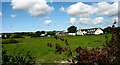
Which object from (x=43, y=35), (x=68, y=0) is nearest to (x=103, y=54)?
(x=68, y=0)

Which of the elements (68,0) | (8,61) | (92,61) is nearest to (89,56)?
(92,61)

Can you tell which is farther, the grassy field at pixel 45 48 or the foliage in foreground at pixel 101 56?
the grassy field at pixel 45 48

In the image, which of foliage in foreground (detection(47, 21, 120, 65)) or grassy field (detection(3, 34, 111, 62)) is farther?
grassy field (detection(3, 34, 111, 62))

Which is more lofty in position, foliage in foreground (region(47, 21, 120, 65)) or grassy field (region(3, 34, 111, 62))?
foliage in foreground (region(47, 21, 120, 65))

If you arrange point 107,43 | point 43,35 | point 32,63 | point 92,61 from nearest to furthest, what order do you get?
1. point 92,61
2. point 107,43
3. point 32,63
4. point 43,35

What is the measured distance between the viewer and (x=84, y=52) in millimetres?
4238

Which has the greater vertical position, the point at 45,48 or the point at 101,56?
the point at 101,56

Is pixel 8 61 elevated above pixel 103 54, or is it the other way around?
pixel 103 54

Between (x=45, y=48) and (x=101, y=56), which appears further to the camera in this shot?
(x=45, y=48)

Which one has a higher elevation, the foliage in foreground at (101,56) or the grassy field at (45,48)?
the foliage in foreground at (101,56)

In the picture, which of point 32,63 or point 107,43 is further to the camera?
point 32,63

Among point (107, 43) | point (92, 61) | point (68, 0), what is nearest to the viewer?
point (92, 61)

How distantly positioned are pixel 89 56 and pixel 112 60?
0.38 meters

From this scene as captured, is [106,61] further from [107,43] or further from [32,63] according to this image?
[32,63]
